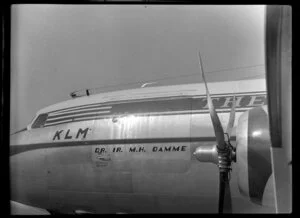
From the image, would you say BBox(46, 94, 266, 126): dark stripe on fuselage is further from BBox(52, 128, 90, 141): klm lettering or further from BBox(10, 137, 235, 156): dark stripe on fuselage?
BBox(10, 137, 235, 156): dark stripe on fuselage

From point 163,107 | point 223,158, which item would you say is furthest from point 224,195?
point 163,107

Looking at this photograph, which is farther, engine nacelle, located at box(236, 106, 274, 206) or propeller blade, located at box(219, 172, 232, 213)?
propeller blade, located at box(219, 172, 232, 213)

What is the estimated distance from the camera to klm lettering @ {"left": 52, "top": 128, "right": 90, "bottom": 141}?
7.25m

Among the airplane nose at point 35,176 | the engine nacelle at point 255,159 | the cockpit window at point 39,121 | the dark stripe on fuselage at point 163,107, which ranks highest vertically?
the dark stripe on fuselage at point 163,107

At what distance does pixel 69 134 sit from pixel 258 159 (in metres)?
3.88

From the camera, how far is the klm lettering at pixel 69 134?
725 centimetres

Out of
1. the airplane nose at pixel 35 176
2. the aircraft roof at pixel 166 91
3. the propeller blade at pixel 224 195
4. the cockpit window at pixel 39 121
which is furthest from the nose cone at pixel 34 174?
the propeller blade at pixel 224 195

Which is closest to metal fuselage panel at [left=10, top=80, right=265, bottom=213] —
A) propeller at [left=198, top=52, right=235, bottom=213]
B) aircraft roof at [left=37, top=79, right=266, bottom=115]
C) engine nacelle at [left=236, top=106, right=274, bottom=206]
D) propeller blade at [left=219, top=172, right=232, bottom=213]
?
aircraft roof at [left=37, top=79, right=266, bottom=115]

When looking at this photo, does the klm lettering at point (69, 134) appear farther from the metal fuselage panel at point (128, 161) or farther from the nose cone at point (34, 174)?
the nose cone at point (34, 174)

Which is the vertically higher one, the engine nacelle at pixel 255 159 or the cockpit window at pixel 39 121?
the cockpit window at pixel 39 121

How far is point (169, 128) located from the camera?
658 centimetres

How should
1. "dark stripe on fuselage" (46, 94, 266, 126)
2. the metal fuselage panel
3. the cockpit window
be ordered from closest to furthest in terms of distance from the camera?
the metal fuselage panel < "dark stripe on fuselage" (46, 94, 266, 126) < the cockpit window

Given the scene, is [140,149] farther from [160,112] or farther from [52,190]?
[52,190]

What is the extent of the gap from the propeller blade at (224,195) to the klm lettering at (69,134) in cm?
285
